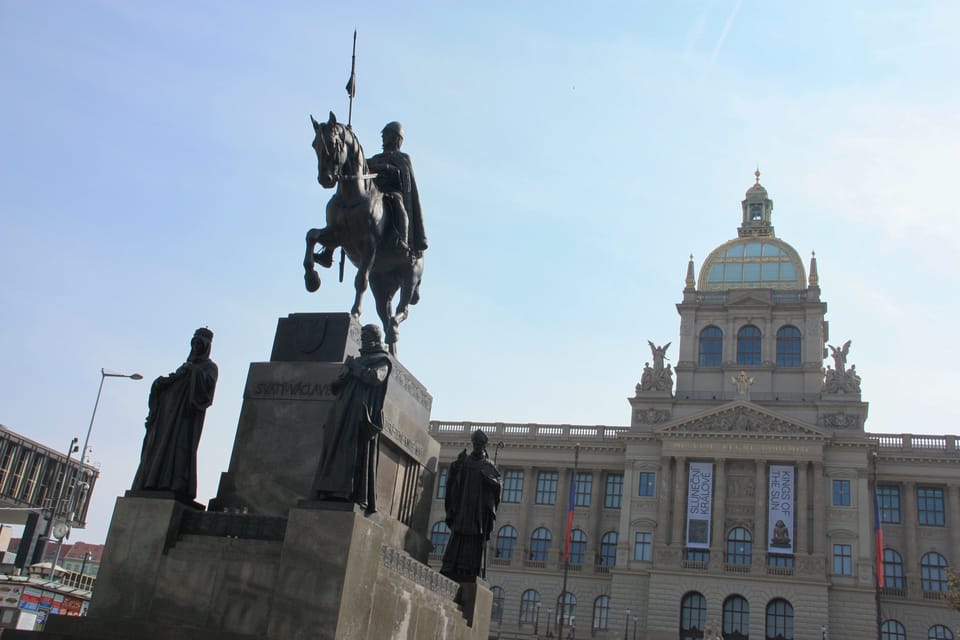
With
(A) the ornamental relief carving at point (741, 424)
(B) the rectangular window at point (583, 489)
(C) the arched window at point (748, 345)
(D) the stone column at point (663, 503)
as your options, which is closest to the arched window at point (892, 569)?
(A) the ornamental relief carving at point (741, 424)

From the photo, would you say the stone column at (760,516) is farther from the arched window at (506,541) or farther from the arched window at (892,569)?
the arched window at (506,541)

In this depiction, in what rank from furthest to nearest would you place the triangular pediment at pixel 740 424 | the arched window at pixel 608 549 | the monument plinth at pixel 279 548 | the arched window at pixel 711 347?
the arched window at pixel 711 347 < the arched window at pixel 608 549 < the triangular pediment at pixel 740 424 < the monument plinth at pixel 279 548

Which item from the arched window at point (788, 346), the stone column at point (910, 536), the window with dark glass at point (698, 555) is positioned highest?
A: the arched window at point (788, 346)

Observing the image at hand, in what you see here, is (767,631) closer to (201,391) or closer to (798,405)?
(798,405)

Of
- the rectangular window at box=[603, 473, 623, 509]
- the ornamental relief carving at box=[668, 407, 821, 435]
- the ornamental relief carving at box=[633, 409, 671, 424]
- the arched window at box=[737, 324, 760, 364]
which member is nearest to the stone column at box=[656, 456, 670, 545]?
the ornamental relief carving at box=[668, 407, 821, 435]

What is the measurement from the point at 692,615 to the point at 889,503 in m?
16.0

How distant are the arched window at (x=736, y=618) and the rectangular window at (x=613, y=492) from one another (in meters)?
11.8

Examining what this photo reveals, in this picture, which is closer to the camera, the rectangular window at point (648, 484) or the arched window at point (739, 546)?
the arched window at point (739, 546)

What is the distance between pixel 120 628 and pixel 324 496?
7.89 ft

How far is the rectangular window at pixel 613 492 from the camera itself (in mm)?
71812

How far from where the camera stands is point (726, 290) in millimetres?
76688

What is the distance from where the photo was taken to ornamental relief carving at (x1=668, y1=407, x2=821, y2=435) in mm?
65938

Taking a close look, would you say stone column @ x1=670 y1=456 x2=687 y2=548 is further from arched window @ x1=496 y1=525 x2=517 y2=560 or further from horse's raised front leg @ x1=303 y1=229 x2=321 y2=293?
horse's raised front leg @ x1=303 y1=229 x2=321 y2=293

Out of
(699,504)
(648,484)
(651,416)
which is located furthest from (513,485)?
(699,504)
